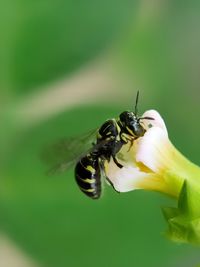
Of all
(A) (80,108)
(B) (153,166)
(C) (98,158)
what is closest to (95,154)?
(C) (98,158)

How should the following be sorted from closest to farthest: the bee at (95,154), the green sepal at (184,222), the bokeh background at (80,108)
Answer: the green sepal at (184,222) < the bee at (95,154) < the bokeh background at (80,108)

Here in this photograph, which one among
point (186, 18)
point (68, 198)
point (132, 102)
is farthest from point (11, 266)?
point (186, 18)

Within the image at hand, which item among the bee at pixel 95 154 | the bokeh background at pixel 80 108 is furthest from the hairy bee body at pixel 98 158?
the bokeh background at pixel 80 108

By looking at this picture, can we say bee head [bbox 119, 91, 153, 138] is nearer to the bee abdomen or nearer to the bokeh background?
the bee abdomen

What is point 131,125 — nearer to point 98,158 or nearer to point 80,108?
point 98,158

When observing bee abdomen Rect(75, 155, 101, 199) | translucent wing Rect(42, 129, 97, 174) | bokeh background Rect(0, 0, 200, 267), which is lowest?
bokeh background Rect(0, 0, 200, 267)

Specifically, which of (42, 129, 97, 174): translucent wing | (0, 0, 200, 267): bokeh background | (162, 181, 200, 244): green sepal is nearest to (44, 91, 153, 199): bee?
(42, 129, 97, 174): translucent wing

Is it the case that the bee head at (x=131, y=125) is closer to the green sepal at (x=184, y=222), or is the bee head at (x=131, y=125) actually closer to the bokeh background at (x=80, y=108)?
the green sepal at (x=184, y=222)
